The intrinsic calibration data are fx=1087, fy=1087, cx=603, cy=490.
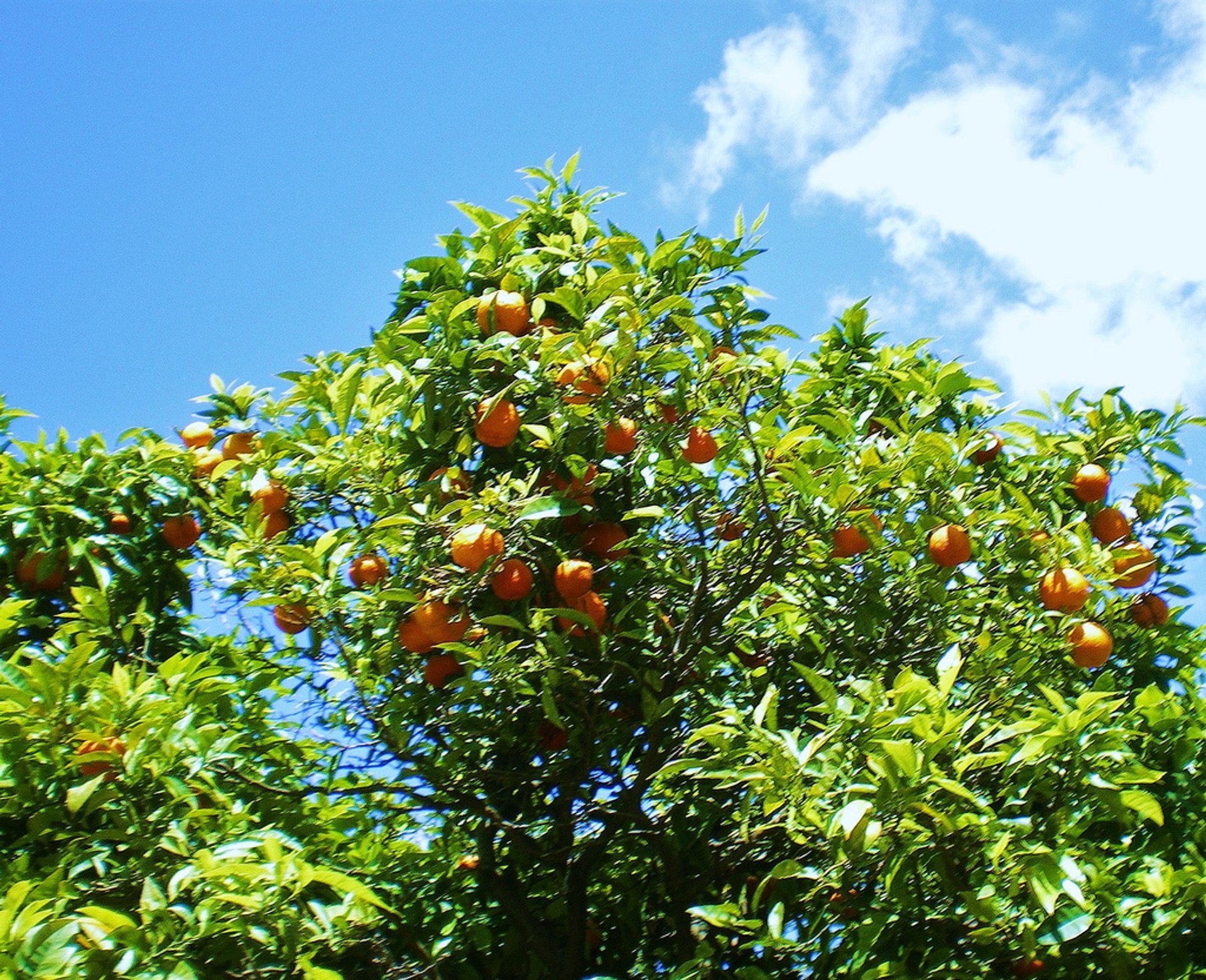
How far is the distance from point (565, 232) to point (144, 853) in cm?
236

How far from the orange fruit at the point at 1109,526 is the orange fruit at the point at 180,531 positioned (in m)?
3.07

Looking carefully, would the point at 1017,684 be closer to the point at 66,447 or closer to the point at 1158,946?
the point at 1158,946

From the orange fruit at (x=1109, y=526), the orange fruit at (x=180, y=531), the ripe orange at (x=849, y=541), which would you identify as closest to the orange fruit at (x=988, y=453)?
the orange fruit at (x=1109, y=526)

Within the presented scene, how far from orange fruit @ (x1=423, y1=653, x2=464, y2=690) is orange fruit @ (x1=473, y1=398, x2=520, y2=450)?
0.65 metres

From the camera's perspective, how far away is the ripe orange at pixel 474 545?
2900 millimetres

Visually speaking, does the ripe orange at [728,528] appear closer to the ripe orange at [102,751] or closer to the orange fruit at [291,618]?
the orange fruit at [291,618]

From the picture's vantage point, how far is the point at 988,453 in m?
3.81

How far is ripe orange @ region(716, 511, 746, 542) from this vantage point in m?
3.54

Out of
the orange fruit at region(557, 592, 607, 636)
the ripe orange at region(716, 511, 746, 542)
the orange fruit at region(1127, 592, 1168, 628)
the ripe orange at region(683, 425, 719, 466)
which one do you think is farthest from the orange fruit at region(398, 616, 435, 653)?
the orange fruit at region(1127, 592, 1168, 628)

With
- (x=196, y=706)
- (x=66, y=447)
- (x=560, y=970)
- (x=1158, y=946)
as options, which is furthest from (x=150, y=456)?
(x=1158, y=946)

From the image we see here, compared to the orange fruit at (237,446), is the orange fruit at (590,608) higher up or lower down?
lower down

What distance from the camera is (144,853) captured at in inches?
103

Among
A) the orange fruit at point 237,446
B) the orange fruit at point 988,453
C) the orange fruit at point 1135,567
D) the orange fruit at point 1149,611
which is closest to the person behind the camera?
the orange fruit at point 1135,567

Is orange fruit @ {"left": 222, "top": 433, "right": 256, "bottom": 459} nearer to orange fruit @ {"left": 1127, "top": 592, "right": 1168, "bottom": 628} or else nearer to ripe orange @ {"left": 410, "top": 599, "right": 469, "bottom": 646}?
ripe orange @ {"left": 410, "top": 599, "right": 469, "bottom": 646}
